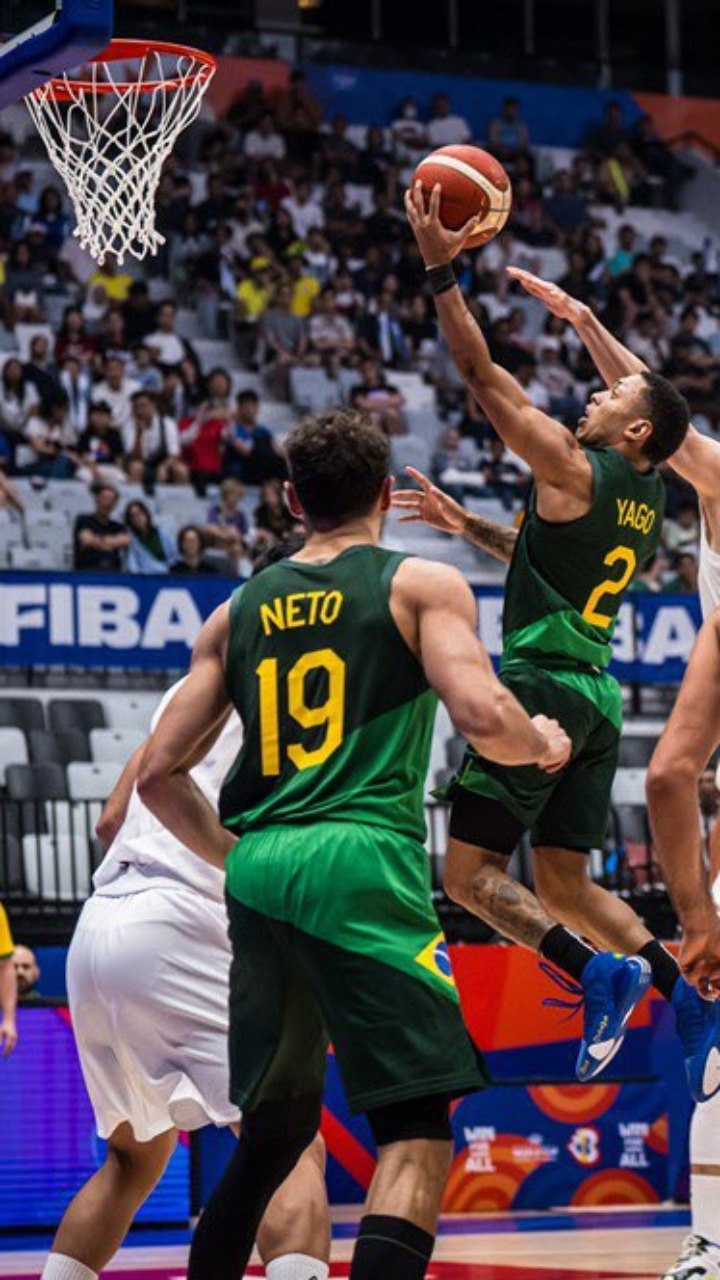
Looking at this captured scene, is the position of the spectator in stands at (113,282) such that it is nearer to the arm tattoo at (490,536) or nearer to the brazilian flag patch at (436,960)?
the arm tattoo at (490,536)

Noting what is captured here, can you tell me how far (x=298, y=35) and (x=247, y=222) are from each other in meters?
4.60

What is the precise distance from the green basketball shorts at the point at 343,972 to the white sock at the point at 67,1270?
1.25m

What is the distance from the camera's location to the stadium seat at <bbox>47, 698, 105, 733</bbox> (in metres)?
15.1

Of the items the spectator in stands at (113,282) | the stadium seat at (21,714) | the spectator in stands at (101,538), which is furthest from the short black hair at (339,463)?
the spectator in stands at (113,282)

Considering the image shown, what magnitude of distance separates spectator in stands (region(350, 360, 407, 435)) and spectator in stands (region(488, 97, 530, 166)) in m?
5.80

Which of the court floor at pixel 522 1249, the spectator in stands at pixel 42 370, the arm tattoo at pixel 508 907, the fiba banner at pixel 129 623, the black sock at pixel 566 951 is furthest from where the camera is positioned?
the spectator in stands at pixel 42 370

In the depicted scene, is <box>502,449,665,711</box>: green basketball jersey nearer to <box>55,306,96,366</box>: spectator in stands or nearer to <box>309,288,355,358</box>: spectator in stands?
<box>55,306,96,366</box>: spectator in stands

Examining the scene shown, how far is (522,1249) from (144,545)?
8459 mm

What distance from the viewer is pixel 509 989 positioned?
1190cm

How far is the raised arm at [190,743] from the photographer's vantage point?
5363 mm

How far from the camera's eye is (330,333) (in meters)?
21.9

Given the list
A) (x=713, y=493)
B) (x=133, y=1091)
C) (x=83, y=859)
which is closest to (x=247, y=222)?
(x=83, y=859)

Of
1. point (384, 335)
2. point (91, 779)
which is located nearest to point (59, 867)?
point (91, 779)

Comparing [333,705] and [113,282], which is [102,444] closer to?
[113,282]
